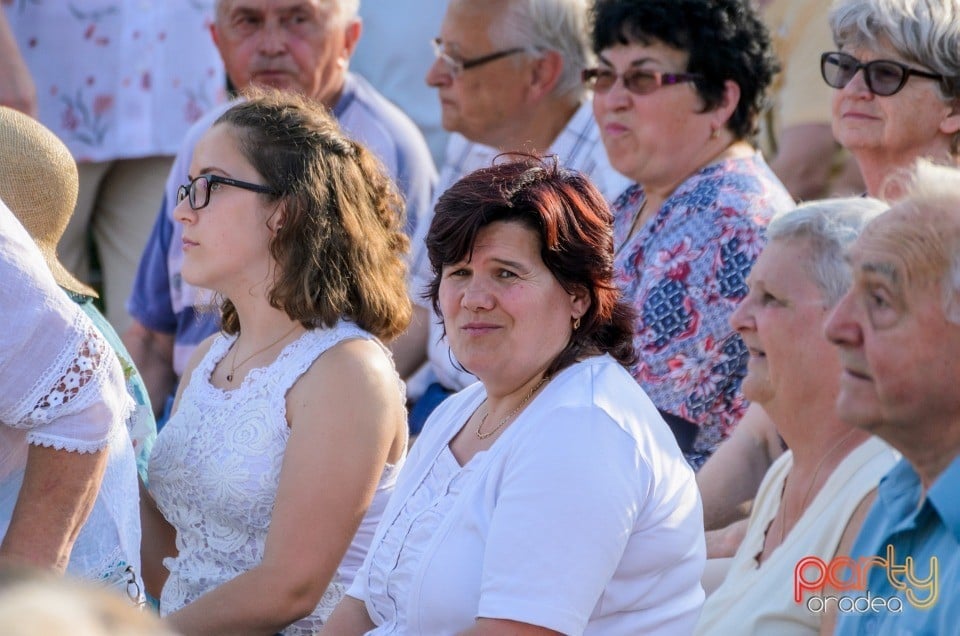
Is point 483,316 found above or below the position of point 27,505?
above

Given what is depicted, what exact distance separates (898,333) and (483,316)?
93cm

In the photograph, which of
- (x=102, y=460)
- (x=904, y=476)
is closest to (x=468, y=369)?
(x=102, y=460)

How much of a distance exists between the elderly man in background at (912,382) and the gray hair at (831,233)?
50 centimetres

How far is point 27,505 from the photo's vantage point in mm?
2480

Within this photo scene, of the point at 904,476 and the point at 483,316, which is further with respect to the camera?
the point at 483,316

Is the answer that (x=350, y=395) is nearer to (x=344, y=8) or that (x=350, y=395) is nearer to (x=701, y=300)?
(x=701, y=300)

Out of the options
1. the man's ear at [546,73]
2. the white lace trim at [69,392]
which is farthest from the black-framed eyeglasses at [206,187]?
the man's ear at [546,73]

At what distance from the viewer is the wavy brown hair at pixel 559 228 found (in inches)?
108

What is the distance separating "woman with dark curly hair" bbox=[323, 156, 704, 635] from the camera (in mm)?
2395

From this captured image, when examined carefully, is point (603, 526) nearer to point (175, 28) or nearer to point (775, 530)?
point (775, 530)

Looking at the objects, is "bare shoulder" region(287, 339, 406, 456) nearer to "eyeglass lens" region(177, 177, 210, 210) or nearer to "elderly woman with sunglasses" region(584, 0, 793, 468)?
"eyeglass lens" region(177, 177, 210, 210)

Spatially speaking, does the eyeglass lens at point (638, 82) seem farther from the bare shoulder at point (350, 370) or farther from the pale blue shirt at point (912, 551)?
the pale blue shirt at point (912, 551)

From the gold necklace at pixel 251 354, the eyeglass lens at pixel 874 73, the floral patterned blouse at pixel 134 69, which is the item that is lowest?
the floral patterned blouse at pixel 134 69

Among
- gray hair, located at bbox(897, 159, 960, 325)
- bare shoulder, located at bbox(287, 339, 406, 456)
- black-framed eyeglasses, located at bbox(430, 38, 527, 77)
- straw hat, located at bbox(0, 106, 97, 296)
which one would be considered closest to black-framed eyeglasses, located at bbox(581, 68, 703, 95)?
black-framed eyeglasses, located at bbox(430, 38, 527, 77)
